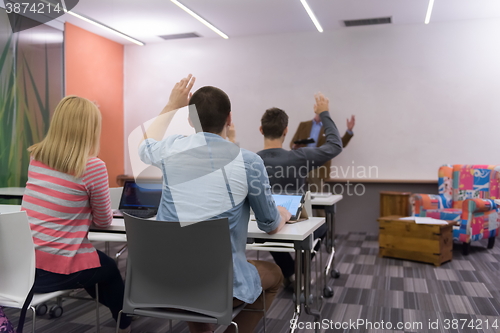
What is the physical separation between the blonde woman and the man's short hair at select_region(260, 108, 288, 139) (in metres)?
1.25

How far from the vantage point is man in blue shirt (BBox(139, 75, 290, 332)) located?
Answer: 162 centimetres

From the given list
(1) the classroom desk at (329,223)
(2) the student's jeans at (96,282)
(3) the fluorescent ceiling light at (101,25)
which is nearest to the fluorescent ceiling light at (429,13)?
(1) the classroom desk at (329,223)

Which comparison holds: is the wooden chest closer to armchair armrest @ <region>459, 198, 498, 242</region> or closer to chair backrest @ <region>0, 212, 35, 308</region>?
armchair armrest @ <region>459, 198, 498, 242</region>

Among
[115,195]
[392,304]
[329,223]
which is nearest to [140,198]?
[115,195]

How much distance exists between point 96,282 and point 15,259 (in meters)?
0.54

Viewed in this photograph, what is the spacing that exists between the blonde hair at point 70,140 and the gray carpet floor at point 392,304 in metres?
1.24

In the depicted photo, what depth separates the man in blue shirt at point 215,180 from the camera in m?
1.62

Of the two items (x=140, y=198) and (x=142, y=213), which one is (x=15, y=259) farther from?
(x=140, y=198)

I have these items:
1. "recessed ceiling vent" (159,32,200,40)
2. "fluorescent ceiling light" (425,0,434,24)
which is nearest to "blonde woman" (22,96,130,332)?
"fluorescent ceiling light" (425,0,434,24)

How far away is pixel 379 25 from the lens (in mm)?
5957

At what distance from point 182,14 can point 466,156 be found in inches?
161

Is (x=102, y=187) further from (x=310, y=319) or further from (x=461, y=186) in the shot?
(x=461, y=186)

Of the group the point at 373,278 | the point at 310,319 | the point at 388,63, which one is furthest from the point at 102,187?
the point at 388,63

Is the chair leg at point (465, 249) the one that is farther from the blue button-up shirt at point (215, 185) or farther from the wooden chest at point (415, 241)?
the blue button-up shirt at point (215, 185)
